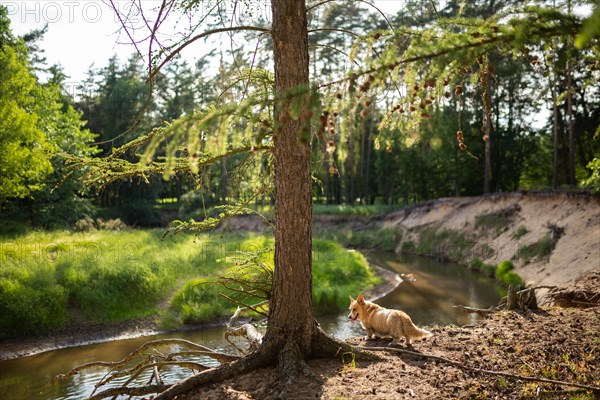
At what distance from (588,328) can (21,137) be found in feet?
59.5

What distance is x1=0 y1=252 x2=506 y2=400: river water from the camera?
30.3 feet

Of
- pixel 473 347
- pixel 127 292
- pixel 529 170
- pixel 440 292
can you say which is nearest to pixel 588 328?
pixel 473 347

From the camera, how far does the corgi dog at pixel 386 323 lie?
6871 millimetres

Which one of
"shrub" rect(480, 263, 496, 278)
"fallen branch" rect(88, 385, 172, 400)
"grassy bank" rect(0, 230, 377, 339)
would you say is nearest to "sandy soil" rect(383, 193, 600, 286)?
"shrub" rect(480, 263, 496, 278)

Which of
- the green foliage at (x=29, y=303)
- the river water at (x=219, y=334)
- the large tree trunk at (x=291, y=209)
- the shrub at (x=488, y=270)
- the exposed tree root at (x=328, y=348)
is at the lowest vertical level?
the river water at (x=219, y=334)

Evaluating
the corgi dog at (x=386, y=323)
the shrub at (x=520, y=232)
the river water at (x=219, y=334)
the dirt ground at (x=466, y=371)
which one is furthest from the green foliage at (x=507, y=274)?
the corgi dog at (x=386, y=323)

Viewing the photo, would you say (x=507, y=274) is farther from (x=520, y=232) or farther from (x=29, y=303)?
(x=29, y=303)

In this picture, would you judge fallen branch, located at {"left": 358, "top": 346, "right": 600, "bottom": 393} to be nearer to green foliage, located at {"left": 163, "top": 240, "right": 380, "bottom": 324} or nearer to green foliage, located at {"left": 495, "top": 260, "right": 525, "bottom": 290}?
green foliage, located at {"left": 163, "top": 240, "right": 380, "bottom": 324}

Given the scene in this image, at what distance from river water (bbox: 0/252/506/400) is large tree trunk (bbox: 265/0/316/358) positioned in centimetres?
341

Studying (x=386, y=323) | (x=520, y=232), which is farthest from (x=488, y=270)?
(x=386, y=323)

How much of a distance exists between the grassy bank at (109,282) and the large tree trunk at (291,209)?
4.93 meters

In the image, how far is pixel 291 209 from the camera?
561 centimetres

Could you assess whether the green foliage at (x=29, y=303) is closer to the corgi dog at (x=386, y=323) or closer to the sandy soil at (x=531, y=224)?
the corgi dog at (x=386, y=323)

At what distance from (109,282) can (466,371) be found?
11.2m
